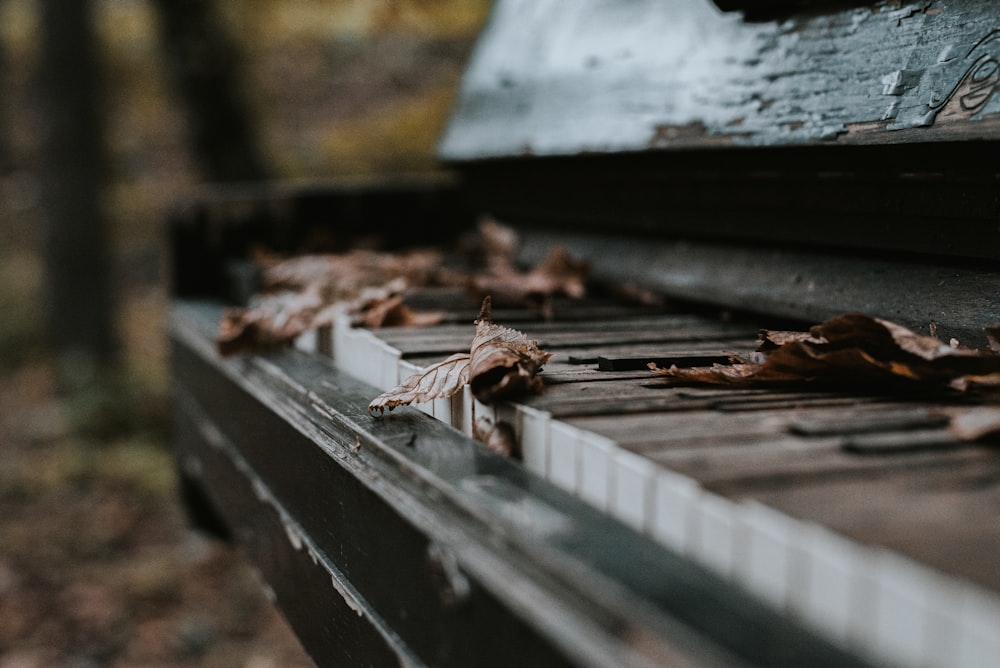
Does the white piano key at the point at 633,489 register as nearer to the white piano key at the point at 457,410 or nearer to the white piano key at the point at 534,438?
the white piano key at the point at 534,438

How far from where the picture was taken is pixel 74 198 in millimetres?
6434

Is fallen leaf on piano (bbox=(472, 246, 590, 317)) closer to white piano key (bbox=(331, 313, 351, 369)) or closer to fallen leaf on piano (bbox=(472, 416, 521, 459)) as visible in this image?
white piano key (bbox=(331, 313, 351, 369))

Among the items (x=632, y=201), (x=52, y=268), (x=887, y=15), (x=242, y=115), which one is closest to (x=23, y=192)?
(x=52, y=268)

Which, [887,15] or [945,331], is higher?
[887,15]

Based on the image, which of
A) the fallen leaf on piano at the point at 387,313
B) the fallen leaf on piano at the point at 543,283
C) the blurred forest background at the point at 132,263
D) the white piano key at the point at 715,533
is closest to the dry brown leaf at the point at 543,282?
the fallen leaf on piano at the point at 543,283

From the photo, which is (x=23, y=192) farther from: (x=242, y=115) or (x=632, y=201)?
(x=632, y=201)

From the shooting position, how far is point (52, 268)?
6.56m

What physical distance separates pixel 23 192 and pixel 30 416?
21.1 feet

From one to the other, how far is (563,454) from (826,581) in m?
0.34

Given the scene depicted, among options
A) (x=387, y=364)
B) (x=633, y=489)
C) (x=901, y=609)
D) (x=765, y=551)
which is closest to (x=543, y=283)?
(x=387, y=364)

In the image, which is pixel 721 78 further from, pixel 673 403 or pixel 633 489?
pixel 633 489

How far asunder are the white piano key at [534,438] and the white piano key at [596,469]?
0.08m

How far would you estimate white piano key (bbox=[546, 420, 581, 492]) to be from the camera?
0.87 meters

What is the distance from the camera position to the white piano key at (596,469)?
814 millimetres
